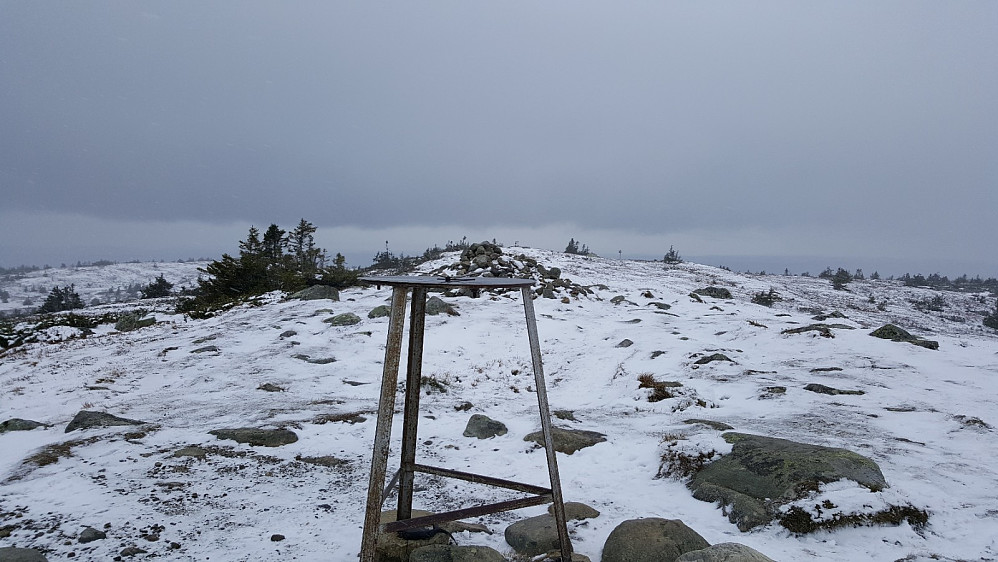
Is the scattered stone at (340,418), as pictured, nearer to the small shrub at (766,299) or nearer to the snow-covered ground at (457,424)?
the snow-covered ground at (457,424)

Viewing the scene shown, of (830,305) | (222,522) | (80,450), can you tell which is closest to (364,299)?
(80,450)

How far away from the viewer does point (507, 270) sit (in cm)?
2623

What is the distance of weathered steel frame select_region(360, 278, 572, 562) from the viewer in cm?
363

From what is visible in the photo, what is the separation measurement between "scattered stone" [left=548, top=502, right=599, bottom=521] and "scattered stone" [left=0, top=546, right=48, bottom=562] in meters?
4.94

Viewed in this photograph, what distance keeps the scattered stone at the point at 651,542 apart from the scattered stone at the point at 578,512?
0.86 m

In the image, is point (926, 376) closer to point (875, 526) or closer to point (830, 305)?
point (875, 526)

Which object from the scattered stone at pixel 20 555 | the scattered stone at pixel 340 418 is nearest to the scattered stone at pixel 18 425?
the scattered stone at pixel 340 418

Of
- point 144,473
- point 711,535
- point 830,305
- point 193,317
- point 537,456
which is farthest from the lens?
point 830,305

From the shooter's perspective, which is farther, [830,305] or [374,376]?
[830,305]

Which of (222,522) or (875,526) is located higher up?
(875,526)

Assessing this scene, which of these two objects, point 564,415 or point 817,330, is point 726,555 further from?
point 817,330

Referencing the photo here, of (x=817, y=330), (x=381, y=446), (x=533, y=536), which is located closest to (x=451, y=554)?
(x=533, y=536)

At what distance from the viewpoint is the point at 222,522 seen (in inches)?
201

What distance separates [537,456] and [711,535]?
10.1 ft
